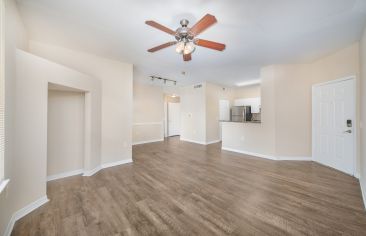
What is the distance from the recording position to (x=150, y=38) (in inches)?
101

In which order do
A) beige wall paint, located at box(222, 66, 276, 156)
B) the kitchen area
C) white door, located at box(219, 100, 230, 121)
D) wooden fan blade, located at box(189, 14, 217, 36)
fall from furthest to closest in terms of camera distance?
white door, located at box(219, 100, 230, 121) → the kitchen area → beige wall paint, located at box(222, 66, 276, 156) → wooden fan blade, located at box(189, 14, 217, 36)

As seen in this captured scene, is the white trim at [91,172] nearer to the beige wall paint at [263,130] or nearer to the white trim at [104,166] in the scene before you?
the white trim at [104,166]

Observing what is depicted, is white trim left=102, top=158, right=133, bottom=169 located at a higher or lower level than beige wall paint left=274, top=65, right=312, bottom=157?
lower

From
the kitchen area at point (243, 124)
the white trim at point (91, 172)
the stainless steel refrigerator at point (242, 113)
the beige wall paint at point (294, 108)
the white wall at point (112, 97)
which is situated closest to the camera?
the white trim at point (91, 172)

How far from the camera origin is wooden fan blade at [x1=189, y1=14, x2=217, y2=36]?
1.53 meters

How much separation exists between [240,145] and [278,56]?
9.25ft

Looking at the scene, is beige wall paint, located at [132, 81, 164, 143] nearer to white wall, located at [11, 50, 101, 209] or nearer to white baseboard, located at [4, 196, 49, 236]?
white wall, located at [11, 50, 101, 209]

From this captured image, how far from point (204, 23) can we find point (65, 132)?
3.24 m

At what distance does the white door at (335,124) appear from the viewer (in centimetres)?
309

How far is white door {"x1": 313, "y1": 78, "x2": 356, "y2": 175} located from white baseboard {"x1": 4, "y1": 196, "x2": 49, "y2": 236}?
5531mm

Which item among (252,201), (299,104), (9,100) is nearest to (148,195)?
(252,201)

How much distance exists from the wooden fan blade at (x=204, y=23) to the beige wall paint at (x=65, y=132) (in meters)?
2.73

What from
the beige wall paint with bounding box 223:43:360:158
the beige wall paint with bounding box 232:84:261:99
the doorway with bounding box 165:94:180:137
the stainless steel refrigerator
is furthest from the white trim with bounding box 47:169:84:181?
the beige wall paint with bounding box 232:84:261:99

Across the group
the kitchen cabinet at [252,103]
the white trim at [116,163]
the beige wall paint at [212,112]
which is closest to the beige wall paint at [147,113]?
the beige wall paint at [212,112]
